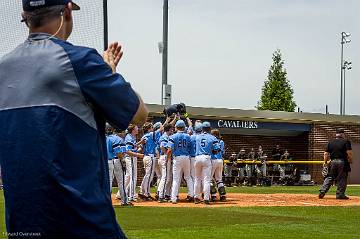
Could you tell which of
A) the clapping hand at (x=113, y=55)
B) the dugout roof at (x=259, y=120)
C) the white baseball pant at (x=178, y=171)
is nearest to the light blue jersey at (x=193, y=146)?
the white baseball pant at (x=178, y=171)

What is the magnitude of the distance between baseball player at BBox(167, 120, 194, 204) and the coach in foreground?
14664 mm

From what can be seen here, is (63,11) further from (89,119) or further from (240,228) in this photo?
(240,228)

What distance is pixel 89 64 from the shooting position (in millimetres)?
2715

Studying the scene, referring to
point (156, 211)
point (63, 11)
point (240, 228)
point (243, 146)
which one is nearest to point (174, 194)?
point (156, 211)

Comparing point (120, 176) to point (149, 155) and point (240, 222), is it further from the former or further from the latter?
point (240, 222)

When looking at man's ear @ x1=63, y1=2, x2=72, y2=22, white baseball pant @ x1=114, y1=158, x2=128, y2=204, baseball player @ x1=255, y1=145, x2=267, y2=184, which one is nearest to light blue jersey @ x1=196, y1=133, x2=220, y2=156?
white baseball pant @ x1=114, y1=158, x2=128, y2=204

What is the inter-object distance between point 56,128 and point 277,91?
52.5m

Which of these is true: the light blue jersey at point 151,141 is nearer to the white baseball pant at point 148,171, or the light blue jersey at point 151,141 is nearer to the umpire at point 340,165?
the white baseball pant at point 148,171

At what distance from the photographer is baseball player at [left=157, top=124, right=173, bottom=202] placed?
17.9m

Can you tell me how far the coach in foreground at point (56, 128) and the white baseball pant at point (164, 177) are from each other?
15507mm

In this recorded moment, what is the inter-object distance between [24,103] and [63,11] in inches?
17.8

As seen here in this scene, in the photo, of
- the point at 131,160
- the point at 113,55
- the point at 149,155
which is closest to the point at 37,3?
the point at 113,55

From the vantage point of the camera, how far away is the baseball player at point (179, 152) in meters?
17.5

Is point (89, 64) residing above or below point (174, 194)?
above
